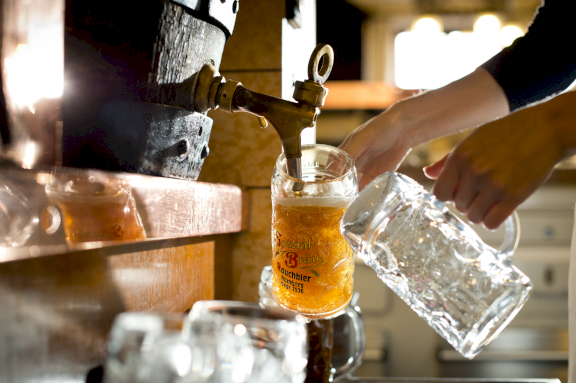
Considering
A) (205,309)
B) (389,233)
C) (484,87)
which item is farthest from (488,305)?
(484,87)

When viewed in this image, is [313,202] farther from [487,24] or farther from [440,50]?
[487,24]

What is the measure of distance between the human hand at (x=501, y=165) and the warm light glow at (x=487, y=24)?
250 centimetres

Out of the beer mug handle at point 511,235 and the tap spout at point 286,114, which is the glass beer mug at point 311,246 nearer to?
the tap spout at point 286,114

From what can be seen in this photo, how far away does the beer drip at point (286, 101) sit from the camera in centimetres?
44

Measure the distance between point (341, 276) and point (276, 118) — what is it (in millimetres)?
178

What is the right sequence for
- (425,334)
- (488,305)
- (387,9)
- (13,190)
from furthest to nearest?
1. (387,9)
2. (425,334)
3. (488,305)
4. (13,190)

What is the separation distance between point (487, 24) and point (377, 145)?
240 cm

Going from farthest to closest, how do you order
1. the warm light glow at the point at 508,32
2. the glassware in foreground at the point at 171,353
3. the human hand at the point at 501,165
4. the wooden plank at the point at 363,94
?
the warm light glow at the point at 508,32 < the wooden plank at the point at 363,94 < the human hand at the point at 501,165 < the glassware in foreground at the point at 171,353

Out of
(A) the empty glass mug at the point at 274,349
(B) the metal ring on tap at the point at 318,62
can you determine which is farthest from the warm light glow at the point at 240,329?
(B) the metal ring on tap at the point at 318,62

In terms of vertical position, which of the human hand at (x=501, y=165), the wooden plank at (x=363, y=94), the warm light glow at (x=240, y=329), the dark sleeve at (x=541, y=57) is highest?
the wooden plank at (x=363, y=94)

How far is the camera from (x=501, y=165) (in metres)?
0.39

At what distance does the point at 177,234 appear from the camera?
1.55 feet

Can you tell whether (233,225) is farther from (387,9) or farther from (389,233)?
(387,9)

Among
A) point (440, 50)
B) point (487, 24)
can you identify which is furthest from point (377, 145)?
point (487, 24)
